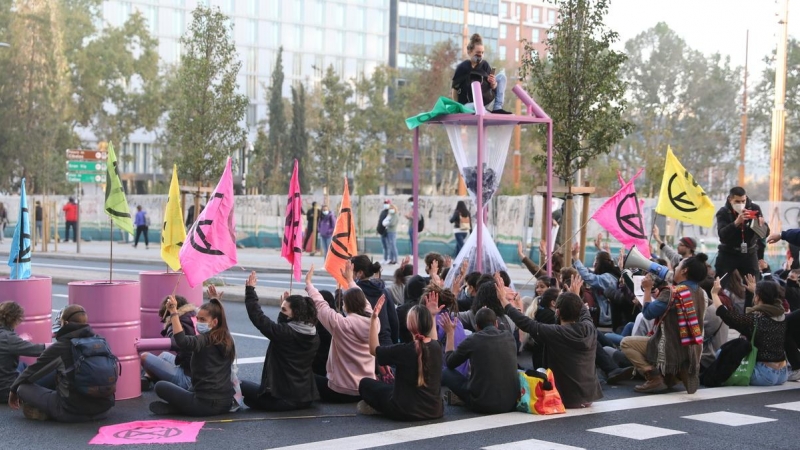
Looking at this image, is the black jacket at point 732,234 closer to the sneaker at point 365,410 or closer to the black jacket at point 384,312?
the black jacket at point 384,312

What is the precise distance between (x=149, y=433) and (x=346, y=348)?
6.63 feet

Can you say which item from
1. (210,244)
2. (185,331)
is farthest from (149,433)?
(210,244)

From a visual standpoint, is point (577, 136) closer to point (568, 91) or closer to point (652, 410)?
point (568, 91)

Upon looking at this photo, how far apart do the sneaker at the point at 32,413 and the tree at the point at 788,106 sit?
149 ft

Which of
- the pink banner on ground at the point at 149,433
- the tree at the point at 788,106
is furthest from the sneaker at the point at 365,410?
the tree at the point at 788,106

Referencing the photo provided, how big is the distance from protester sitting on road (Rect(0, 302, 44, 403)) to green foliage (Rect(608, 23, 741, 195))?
168 feet

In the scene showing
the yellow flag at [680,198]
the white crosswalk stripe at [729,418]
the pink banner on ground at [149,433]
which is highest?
the yellow flag at [680,198]

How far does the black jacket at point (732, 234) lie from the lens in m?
13.3

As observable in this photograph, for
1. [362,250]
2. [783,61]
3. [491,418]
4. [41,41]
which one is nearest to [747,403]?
[491,418]

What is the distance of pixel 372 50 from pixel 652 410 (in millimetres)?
88724

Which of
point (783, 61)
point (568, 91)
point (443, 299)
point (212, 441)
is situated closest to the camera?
point (212, 441)

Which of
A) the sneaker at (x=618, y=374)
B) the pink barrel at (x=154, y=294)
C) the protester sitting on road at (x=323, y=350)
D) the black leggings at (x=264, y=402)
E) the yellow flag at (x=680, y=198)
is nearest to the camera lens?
→ the black leggings at (x=264, y=402)

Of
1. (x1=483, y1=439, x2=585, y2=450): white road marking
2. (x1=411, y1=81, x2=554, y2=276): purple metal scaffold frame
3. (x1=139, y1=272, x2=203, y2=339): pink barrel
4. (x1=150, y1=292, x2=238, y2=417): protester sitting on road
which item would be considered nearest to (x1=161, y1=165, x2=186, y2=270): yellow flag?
(x1=139, y1=272, x2=203, y2=339): pink barrel

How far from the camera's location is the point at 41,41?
48.8 meters
